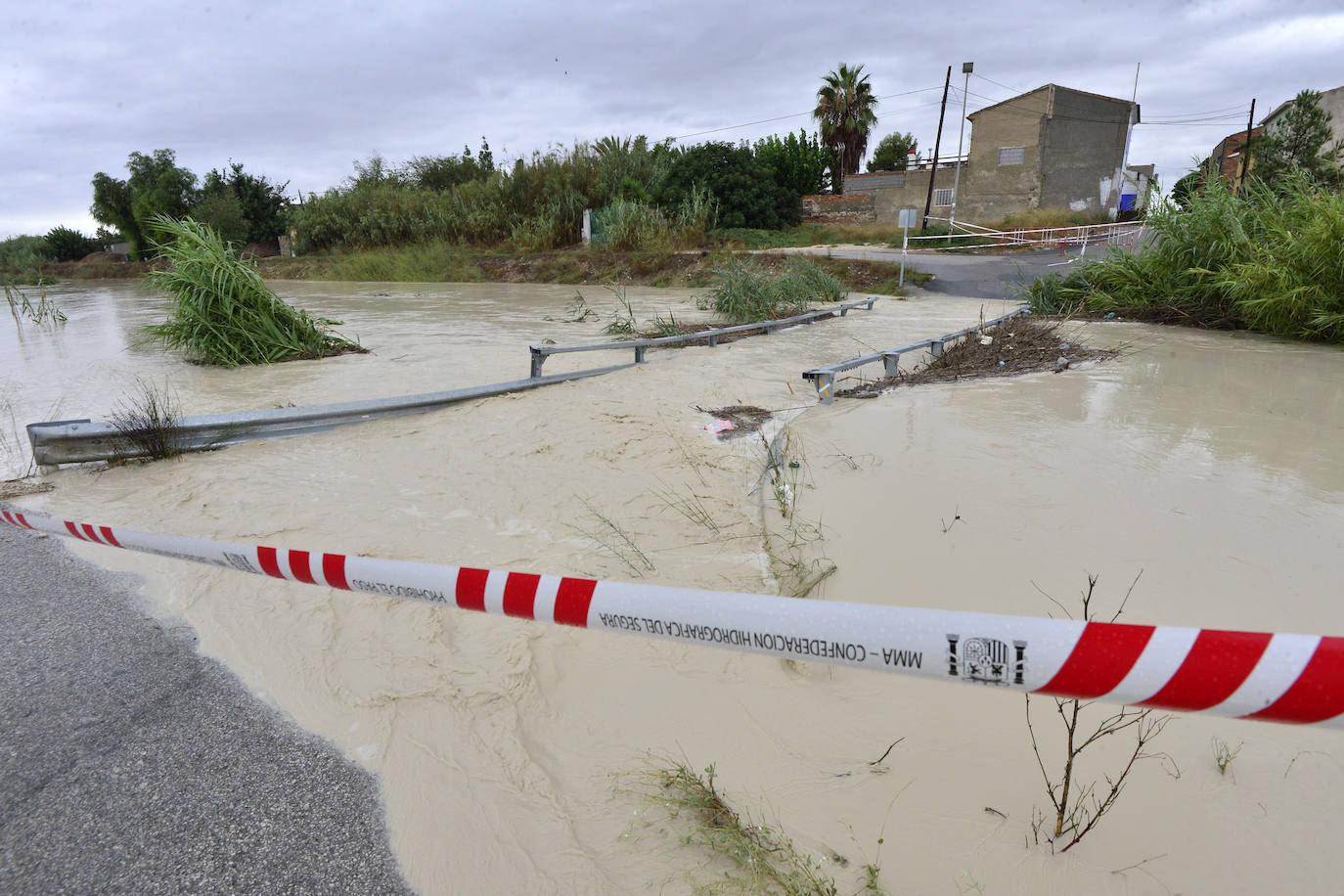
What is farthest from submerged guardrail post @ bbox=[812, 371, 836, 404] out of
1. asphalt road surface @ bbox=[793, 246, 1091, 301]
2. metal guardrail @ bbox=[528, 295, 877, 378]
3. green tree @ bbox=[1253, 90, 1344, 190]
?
green tree @ bbox=[1253, 90, 1344, 190]

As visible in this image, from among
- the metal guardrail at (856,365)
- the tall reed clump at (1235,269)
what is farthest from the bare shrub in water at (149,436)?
the tall reed clump at (1235,269)

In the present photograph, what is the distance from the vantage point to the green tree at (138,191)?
126 feet

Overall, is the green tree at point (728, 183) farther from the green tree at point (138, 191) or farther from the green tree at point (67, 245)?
the green tree at point (67, 245)

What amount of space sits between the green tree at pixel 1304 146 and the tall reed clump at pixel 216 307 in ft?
94.5

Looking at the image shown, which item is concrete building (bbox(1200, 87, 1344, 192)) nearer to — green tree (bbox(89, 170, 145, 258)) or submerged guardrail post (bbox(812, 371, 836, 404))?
submerged guardrail post (bbox(812, 371, 836, 404))

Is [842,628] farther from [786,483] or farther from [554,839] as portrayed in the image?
[786,483]

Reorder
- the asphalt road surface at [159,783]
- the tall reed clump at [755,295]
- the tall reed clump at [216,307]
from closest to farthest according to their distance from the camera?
1. the asphalt road surface at [159,783]
2. the tall reed clump at [216,307]
3. the tall reed clump at [755,295]

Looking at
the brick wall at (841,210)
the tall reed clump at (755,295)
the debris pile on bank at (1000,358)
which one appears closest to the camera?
the debris pile on bank at (1000,358)

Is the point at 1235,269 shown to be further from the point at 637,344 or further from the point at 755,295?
the point at 637,344

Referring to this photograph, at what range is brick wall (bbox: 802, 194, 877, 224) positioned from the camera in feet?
115

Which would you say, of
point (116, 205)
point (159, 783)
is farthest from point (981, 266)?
point (116, 205)

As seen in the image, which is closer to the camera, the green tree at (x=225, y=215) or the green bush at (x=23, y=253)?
the green tree at (x=225, y=215)

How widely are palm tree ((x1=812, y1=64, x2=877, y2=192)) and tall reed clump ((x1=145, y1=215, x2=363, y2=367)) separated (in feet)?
148

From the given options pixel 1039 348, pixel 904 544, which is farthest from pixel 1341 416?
pixel 904 544
